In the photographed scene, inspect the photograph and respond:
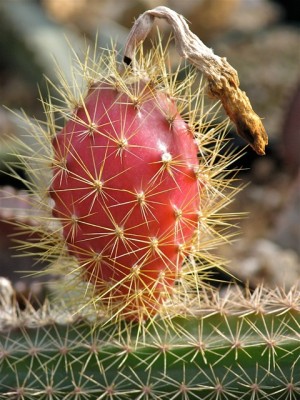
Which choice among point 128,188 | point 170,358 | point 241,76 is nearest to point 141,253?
point 128,188

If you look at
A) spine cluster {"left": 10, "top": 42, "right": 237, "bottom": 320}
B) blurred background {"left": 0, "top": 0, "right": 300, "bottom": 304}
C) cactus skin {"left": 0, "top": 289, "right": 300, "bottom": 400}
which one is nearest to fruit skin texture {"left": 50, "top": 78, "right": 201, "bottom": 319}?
spine cluster {"left": 10, "top": 42, "right": 237, "bottom": 320}

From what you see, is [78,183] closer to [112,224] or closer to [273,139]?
[112,224]

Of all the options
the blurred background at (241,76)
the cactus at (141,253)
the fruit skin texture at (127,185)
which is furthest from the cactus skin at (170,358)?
the blurred background at (241,76)

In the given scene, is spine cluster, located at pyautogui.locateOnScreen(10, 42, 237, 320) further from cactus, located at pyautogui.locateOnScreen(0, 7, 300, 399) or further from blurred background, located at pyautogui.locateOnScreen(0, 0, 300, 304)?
blurred background, located at pyautogui.locateOnScreen(0, 0, 300, 304)

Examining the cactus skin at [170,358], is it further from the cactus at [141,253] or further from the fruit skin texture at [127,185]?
the fruit skin texture at [127,185]

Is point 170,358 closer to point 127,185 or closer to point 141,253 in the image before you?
point 141,253

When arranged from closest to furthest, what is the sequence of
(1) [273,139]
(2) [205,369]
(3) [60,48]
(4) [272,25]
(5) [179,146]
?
(5) [179,146] < (2) [205,369] < (1) [273,139] < (3) [60,48] < (4) [272,25]

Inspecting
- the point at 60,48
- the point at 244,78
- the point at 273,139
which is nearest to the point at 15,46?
the point at 60,48
